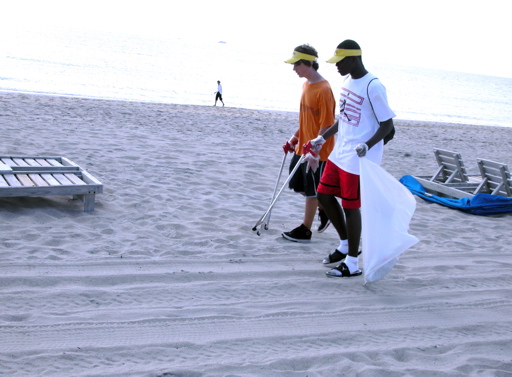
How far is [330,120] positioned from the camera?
4941 millimetres

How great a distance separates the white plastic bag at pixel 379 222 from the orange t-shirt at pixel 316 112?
851 millimetres

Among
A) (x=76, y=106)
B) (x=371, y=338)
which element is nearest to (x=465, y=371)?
(x=371, y=338)

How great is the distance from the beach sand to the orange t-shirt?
1.01 metres

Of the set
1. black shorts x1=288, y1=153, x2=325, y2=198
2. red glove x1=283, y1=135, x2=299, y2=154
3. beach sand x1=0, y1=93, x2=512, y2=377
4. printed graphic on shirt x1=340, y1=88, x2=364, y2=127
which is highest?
printed graphic on shirt x1=340, y1=88, x2=364, y2=127

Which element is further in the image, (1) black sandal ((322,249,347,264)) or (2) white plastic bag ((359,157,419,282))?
(1) black sandal ((322,249,347,264))

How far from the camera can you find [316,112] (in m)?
5.06

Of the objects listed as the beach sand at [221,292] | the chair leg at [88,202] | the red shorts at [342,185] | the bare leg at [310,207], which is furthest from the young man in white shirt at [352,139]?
the chair leg at [88,202]

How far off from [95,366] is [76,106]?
41.5ft

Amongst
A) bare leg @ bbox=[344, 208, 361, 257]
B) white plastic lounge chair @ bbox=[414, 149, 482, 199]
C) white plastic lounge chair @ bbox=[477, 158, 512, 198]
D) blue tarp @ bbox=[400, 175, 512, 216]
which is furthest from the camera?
white plastic lounge chair @ bbox=[414, 149, 482, 199]

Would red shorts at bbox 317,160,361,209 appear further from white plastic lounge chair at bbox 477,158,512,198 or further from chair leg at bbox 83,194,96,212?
white plastic lounge chair at bbox 477,158,512,198

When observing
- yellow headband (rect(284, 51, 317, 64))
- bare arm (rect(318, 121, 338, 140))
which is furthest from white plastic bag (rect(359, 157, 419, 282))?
yellow headband (rect(284, 51, 317, 64))

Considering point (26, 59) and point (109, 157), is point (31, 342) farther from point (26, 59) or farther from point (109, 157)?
point (26, 59)

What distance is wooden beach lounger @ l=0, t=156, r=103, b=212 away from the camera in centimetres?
527

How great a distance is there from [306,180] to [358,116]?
1063 millimetres
